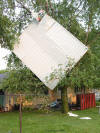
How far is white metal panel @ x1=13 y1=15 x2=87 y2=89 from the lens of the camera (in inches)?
488

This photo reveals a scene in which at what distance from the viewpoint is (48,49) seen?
494 inches

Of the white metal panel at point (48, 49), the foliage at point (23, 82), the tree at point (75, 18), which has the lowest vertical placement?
the foliage at point (23, 82)

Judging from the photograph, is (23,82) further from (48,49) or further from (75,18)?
(75,18)

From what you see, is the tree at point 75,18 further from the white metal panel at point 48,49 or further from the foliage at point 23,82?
the white metal panel at point 48,49

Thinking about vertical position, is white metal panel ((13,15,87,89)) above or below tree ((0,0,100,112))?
below

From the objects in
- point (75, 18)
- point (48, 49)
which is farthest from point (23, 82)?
point (75, 18)

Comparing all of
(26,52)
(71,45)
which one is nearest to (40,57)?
(26,52)

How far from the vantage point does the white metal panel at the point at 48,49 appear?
488 inches

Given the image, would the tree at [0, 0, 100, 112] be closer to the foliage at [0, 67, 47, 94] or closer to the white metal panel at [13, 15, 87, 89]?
the foliage at [0, 67, 47, 94]

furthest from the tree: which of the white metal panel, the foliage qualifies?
the white metal panel

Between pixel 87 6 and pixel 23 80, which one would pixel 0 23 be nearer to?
pixel 23 80

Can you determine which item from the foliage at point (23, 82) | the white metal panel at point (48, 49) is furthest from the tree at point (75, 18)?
the white metal panel at point (48, 49)

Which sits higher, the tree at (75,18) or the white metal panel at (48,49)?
the tree at (75,18)

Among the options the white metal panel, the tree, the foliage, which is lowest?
the foliage
